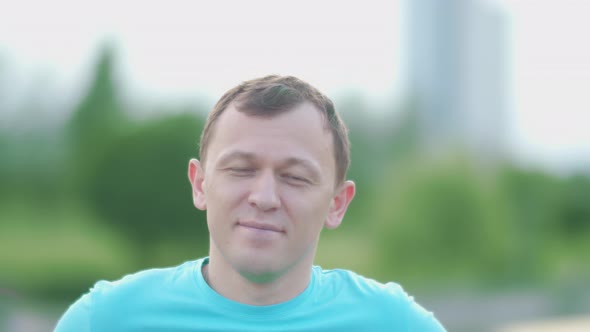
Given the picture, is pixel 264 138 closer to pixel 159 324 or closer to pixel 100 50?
pixel 159 324

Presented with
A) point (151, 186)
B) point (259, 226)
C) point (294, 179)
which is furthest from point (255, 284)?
point (151, 186)

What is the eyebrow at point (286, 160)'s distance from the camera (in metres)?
2.02

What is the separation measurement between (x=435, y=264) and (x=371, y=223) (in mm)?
1794

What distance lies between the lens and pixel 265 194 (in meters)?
1.98

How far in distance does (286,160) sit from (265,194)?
0.11 metres

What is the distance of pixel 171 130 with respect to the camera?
14.3 meters

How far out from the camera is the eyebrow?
6.64 feet

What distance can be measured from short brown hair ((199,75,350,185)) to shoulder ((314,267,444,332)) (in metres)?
0.31

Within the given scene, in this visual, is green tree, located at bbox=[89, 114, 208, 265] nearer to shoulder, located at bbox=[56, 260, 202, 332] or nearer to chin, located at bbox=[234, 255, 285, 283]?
shoulder, located at bbox=[56, 260, 202, 332]

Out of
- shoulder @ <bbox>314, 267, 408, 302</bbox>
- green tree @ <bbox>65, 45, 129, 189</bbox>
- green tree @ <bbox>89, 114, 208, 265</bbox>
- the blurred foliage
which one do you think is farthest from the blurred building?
shoulder @ <bbox>314, 267, 408, 302</bbox>

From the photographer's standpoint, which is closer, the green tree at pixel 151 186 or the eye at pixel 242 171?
the eye at pixel 242 171

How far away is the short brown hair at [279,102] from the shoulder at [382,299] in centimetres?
31

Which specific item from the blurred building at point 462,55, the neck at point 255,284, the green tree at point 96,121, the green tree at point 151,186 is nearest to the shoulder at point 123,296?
the neck at point 255,284

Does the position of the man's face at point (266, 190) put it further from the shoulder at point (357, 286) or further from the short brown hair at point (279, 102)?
the shoulder at point (357, 286)
